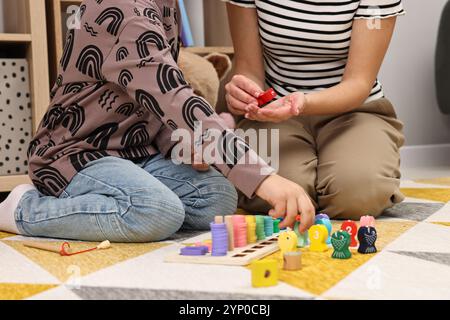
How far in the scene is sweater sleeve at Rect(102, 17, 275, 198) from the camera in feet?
2.77

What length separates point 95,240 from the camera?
0.97 metres

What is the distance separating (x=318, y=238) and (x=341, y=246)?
0.17ft

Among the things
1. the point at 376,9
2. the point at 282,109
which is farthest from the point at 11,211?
the point at 376,9

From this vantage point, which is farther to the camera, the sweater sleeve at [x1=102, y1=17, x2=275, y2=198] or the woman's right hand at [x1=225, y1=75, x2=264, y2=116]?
the woman's right hand at [x1=225, y1=75, x2=264, y2=116]

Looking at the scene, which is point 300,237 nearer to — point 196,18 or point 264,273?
point 264,273

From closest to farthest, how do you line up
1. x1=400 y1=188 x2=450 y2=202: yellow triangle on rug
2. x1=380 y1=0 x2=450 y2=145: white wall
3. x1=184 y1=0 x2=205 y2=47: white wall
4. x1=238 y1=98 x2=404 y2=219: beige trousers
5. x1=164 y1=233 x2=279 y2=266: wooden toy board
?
1. x1=164 y1=233 x2=279 y2=266: wooden toy board
2. x1=238 y1=98 x2=404 y2=219: beige trousers
3. x1=400 y1=188 x2=450 y2=202: yellow triangle on rug
4. x1=184 y1=0 x2=205 y2=47: white wall
5. x1=380 y1=0 x2=450 y2=145: white wall

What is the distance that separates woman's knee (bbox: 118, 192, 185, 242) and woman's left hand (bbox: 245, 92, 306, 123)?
0.73ft

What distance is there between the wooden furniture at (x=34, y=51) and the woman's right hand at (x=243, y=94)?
531mm

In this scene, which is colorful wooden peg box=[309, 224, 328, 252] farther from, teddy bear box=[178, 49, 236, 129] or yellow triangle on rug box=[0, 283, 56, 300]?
teddy bear box=[178, 49, 236, 129]

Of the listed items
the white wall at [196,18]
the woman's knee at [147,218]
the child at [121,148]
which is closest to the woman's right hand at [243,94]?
the child at [121,148]

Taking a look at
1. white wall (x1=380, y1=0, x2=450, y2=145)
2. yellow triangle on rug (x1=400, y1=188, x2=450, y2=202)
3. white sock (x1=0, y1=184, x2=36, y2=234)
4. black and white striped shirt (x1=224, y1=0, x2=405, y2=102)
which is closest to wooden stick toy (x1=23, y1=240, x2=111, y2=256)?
white sock (x1=0, y1=184, x2=36, y2=234)

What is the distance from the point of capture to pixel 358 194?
3.72 feet

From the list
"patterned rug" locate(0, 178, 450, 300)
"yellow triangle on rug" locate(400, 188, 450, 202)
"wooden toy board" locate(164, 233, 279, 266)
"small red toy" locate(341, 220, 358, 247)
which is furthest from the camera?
"yellow triangle on rug" locate(400, 188, 450, 202)
